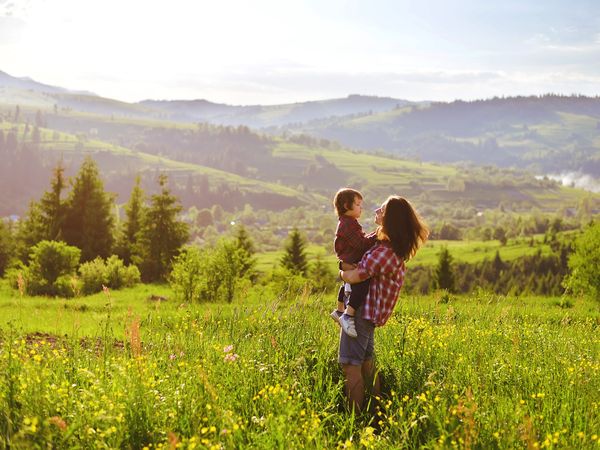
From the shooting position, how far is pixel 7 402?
5676mm

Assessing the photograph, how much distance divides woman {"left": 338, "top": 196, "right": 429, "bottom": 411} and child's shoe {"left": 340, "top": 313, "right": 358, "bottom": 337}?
0.13 metres

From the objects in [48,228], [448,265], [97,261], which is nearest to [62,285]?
[97,261]

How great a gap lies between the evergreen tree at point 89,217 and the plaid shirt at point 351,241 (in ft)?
130

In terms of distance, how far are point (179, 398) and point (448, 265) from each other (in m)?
55.7

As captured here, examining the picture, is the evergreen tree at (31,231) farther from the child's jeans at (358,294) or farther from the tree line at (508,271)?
the child's jeans at (358,294)

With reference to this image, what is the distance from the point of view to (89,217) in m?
44.1

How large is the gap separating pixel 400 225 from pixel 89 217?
41.1 meters

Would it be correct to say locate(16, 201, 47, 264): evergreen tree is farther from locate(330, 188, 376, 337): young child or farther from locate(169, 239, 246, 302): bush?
locate(330, 188, 376, 337): young child

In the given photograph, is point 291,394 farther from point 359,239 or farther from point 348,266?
point 359,239

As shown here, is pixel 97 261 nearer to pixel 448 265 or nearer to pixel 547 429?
pixel 547 429

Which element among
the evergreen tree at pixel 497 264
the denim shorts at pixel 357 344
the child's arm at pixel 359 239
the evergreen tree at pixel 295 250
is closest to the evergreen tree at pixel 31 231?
the evergreen tree at pixel 295 250

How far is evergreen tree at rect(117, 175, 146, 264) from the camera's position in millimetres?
45031

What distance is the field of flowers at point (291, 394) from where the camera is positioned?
5.29 meters

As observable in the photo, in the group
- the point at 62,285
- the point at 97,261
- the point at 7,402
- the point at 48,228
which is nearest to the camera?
the point at 7,402
